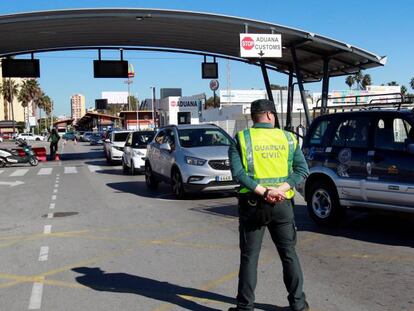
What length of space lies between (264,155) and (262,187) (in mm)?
281

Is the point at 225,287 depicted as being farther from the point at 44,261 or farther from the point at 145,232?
the point at 145,232

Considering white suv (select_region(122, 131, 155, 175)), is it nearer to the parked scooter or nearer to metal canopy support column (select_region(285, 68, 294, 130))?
metal canopy support column (select_region(285, 68, 294, 130))

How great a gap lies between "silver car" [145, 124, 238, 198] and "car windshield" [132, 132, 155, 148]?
5.09 meters

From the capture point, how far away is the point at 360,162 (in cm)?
816

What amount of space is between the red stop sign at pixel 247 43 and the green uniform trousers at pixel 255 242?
15.2m

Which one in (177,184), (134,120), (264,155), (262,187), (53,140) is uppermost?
→ (134,120)

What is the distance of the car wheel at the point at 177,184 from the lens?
42.1 feet

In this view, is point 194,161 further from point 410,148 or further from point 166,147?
point 410,148

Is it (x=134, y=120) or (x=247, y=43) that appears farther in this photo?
(x=134, y=120)

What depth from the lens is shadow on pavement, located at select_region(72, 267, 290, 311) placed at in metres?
5.22

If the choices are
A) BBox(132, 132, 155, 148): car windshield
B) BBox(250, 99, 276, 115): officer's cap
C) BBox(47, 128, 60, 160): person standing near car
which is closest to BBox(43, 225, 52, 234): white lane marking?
BBox(250, 99, 276, 115): officer's cap

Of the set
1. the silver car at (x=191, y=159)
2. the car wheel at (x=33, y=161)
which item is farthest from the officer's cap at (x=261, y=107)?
the car wheel at (x=33, y=161)

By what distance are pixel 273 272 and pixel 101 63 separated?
21721mm

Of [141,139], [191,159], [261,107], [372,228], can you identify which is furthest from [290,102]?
[261,107]
